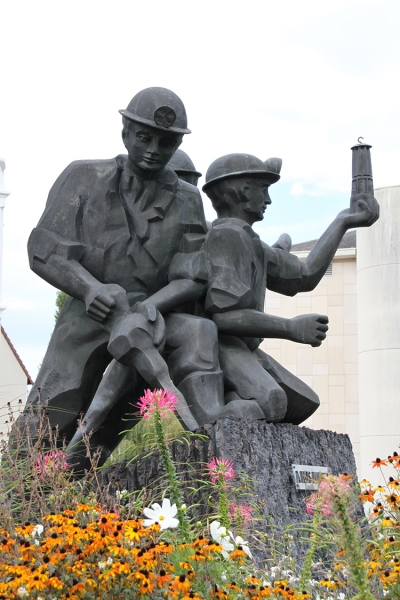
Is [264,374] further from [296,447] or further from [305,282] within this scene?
[305,282]

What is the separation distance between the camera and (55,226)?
5.95 metres

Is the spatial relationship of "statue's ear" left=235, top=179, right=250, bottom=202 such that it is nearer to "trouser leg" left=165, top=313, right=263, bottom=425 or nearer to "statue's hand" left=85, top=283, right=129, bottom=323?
"trouser leg" left=165, top=313, right=263, bottom=425

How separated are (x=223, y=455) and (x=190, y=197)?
192cm

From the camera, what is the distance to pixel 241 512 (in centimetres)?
420

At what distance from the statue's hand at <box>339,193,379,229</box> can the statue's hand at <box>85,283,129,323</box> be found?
5.48ft

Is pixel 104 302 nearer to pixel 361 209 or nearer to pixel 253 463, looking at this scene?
pixel 253 463

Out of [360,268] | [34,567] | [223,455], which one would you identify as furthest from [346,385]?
[34,567]

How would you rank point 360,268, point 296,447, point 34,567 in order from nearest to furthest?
point 34,567, point 296,447, point 360,268

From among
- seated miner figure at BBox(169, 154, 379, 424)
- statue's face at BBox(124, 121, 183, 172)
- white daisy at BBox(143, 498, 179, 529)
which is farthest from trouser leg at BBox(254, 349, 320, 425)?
white daisy at BBox(143, 498, 179, 529)

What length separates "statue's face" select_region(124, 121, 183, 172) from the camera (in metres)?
5.73

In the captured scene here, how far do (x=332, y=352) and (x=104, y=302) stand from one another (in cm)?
2137

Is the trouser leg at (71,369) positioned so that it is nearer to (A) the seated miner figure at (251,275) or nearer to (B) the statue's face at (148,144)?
(A) the seated miner figure at (251,275)

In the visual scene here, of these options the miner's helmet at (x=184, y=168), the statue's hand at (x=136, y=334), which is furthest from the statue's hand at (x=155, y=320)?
the miner's helmet at (x=184, y=168)

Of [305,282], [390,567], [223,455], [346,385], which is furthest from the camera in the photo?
[346,385]
